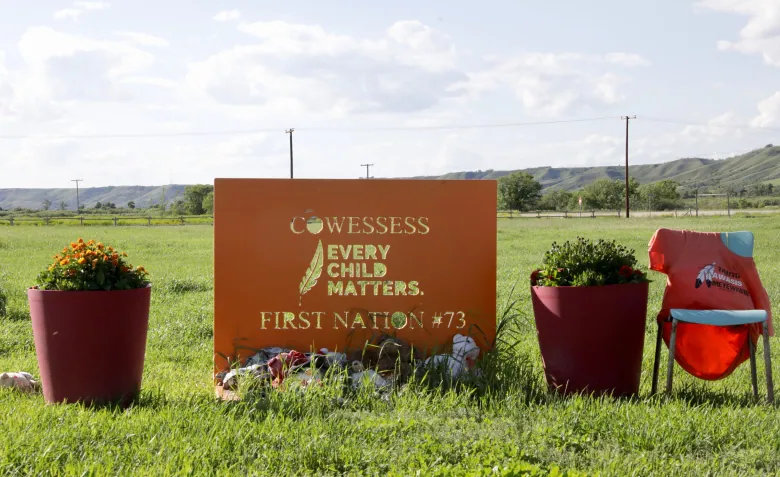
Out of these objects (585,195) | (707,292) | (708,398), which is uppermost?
(585,195)

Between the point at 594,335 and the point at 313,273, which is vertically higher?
the point at 313,273

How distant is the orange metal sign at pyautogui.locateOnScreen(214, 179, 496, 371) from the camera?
5668 mm

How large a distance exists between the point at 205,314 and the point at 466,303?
401cm

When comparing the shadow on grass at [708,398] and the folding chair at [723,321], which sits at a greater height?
the folding chair at [723,321]

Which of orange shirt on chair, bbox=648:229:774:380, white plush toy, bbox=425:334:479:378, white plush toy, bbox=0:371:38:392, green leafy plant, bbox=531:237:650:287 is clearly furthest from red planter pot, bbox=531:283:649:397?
white plush toy, bbox=0:371:38:392

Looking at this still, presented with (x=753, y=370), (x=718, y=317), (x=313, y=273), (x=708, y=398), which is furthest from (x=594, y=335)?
(x=313, y=273)

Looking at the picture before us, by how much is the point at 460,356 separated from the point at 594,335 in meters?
1.11

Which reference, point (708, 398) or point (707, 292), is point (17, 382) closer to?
point (708, 398)

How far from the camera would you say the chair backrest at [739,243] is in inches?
216

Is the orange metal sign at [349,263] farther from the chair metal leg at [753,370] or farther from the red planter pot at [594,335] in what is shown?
the chair metal leg at [753,370]

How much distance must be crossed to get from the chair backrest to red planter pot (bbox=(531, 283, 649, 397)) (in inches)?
38.4

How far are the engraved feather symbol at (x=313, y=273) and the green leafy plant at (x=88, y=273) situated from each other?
1254 mm

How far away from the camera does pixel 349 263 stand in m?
5.71

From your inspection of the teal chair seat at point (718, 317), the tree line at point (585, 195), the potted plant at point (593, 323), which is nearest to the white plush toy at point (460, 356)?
the potted plant at point (593, 323)
